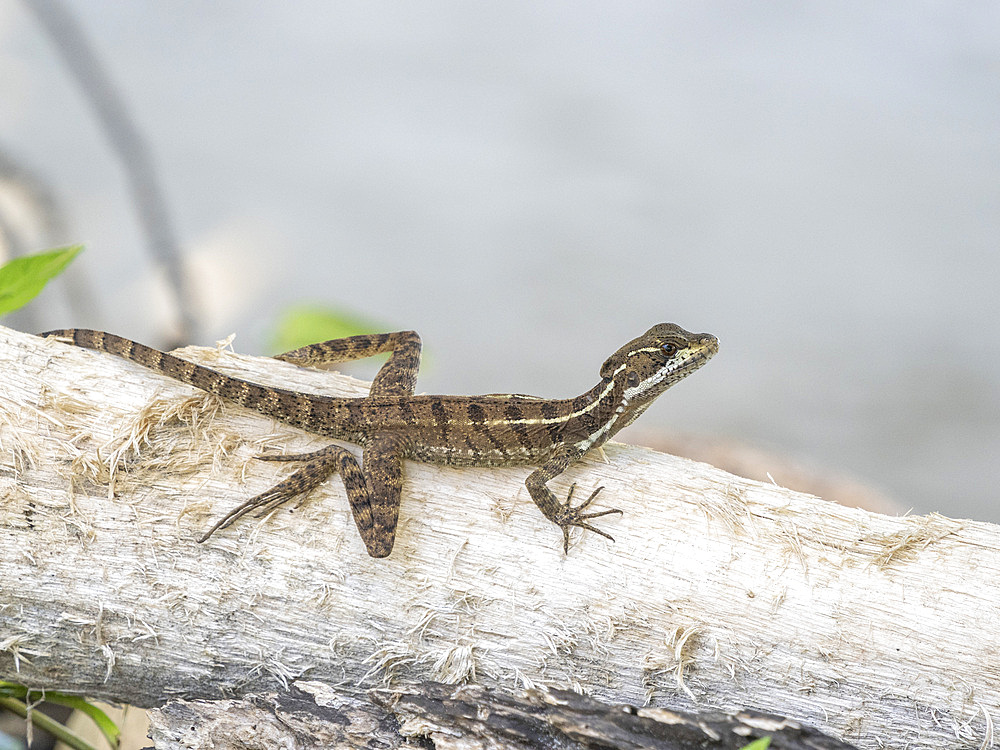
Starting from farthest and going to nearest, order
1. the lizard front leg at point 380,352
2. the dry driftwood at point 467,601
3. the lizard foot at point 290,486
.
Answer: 1. the lizard front leg at point 380,352
2. the lizard foot at point 290,486
3. the dry driftwood at point 467,601

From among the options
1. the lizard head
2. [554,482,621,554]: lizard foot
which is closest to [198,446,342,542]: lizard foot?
[554,482,621,554]: lizard foot

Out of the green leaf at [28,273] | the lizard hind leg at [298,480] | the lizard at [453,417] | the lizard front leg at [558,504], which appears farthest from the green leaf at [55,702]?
the lizard front leg at [558,504]

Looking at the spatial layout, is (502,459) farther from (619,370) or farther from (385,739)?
(385,739)

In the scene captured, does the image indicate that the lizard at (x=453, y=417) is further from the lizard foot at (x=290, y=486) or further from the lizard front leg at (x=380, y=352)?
the lizard front leg at (x=380, y=352)

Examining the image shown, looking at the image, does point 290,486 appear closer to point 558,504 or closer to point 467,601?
point 467,601

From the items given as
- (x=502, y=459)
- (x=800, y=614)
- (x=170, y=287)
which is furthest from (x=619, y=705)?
(x=170, y=287)

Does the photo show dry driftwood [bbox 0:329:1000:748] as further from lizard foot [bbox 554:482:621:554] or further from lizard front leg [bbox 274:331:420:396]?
lizard front leg [bbox 274:331:420:396]

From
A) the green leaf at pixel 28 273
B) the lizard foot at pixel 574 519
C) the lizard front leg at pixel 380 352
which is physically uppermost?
the lizard front leg at pixel 380 352
